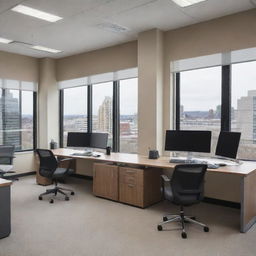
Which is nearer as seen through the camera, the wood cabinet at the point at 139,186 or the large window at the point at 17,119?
the wood cabinet at the point at 139,186

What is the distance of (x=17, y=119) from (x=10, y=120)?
0.63 ft

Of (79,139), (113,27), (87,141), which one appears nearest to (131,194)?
(87,141)

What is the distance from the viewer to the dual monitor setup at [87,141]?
5.25 meters

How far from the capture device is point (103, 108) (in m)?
6.28

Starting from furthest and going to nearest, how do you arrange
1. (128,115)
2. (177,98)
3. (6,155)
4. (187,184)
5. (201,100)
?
(128,115) → (6,155) → (177,98) → (201,100) → (187,184)

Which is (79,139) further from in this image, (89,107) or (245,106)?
(245,106)

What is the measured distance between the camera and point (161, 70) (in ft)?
16.1

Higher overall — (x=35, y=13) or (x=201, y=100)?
(x=35, y=13)

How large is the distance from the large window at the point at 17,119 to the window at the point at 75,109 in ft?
2.86

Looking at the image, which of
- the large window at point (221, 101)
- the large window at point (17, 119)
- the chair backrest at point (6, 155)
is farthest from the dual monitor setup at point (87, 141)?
the large window at point (17, 119)

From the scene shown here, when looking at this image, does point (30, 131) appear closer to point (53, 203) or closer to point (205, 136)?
point (53, 203)

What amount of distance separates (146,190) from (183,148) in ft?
3.02

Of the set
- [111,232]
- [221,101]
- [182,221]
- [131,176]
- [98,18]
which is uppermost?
[98,18]

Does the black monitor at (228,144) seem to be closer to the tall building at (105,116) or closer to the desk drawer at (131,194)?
the desk drawer at (131,194)
